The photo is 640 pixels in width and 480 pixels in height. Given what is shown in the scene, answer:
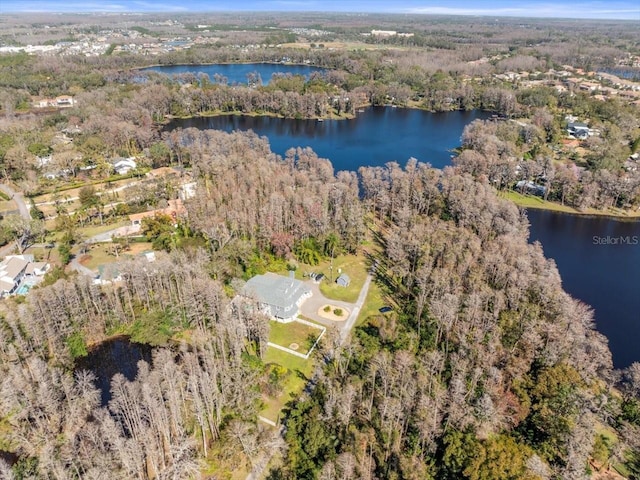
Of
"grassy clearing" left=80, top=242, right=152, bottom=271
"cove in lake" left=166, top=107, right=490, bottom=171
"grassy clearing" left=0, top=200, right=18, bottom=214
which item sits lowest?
"cove in lake" left=166, top=107, right=490, bottom=171

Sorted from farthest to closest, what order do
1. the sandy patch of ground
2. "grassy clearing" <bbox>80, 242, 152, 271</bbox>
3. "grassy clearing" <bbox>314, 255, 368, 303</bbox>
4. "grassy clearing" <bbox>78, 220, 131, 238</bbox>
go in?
"grassy clearing" <bbox>78, 220, 131, 238</bbox>, "grassy clearing" <bbox>80, 242, 152, 271</bbox>, "grassy clearing" <bbox>314, 255, 368, 303</bbox>, the sandy patch of ground

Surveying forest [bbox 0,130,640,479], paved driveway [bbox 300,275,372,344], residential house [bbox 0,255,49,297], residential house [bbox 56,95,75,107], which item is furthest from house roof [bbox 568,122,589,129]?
residential house [bbox 56,95,75,107]

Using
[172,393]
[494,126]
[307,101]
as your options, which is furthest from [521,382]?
[307,101]

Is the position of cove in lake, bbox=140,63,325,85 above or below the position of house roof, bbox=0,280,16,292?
above

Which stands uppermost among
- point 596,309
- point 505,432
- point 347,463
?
point 347,463

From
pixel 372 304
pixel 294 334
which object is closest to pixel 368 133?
pixel 372 304

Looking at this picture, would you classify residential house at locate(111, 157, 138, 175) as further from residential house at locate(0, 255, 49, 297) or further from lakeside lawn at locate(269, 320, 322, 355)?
lakeside lawn at locate(269, 320, 322, 355)

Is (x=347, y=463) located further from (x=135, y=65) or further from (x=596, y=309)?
(x=135, y=65)
